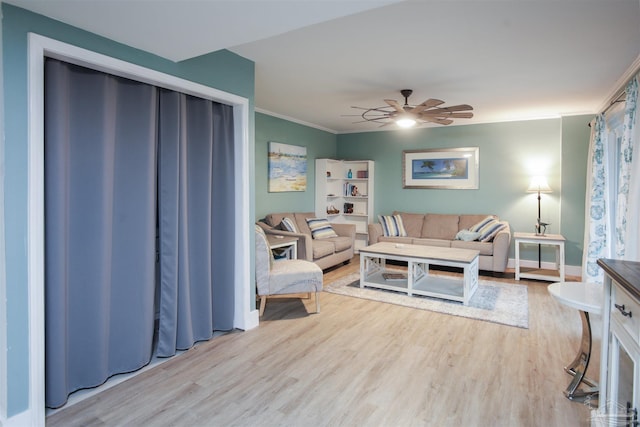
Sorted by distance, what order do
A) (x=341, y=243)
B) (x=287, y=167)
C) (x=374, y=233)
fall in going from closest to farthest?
(x=341, y=243) < (x=287, y=167) < (x=374, y=233)

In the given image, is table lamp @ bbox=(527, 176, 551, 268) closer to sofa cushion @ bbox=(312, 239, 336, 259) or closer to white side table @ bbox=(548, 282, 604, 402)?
sofa cushion @ bbox=(312, 239, 336, 259)

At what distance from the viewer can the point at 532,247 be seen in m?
5.78

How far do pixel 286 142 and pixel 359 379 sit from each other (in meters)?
4.22

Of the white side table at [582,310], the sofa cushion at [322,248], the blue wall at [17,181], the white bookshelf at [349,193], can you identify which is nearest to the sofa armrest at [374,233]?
the white bookshelf at [349,193]

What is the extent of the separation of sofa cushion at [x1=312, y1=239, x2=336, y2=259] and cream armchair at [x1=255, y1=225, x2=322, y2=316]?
1.36 metres

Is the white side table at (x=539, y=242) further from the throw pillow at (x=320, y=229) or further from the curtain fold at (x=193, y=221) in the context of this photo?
the curtain fold at (x=193, y=221)

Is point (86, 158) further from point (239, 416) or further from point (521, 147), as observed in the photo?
point (521, 147)

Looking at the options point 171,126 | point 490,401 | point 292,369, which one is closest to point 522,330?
point 490,401

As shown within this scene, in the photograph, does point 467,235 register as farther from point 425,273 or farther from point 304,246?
point 304,246

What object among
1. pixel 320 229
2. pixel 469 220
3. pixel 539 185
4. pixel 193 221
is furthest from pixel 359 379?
pixel 539 185

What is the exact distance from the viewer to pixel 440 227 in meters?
6.17

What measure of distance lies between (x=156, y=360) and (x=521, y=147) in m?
5.68

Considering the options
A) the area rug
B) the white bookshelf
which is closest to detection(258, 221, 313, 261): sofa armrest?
the area rug

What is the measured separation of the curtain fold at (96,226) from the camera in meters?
2.09
